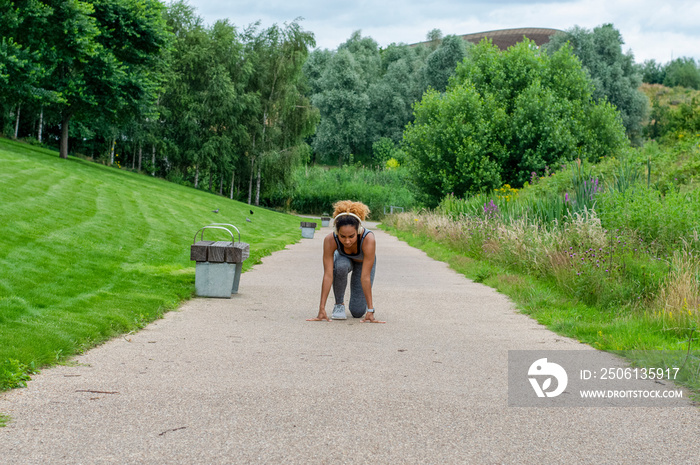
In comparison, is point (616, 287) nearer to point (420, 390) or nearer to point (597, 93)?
point (420, 390)

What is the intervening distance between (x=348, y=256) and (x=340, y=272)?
0.21 metres

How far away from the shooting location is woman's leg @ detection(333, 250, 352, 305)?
7.67 metres

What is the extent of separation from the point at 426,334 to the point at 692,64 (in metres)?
122

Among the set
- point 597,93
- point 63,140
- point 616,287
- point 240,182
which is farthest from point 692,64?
point 616,287

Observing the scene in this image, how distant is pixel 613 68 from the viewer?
192 ft

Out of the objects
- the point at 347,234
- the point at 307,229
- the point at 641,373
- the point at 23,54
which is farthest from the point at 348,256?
the point at 23,54

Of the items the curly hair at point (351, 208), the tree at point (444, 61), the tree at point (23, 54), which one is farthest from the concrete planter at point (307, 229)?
the tree at point (444, 61)

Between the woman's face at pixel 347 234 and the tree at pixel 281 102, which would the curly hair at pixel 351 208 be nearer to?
the woman's face at pixel 347 234

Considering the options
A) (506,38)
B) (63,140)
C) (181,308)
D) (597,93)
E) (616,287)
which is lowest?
(181,308)

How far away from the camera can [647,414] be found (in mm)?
4320

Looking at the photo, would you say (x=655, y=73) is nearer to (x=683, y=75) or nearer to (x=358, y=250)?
(x=683, y=75)

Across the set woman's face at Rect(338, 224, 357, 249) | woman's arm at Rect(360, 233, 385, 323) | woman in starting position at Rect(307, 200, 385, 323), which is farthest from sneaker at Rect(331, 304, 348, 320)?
woman's face at Rect(338, 224, 357, 249)

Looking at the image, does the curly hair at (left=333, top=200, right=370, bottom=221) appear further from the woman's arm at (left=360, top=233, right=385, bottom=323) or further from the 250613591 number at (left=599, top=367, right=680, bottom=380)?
the 250613591 number at (left=599, top=367, right=680, bottom=380)

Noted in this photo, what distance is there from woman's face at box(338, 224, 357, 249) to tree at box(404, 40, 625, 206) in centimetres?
2232
